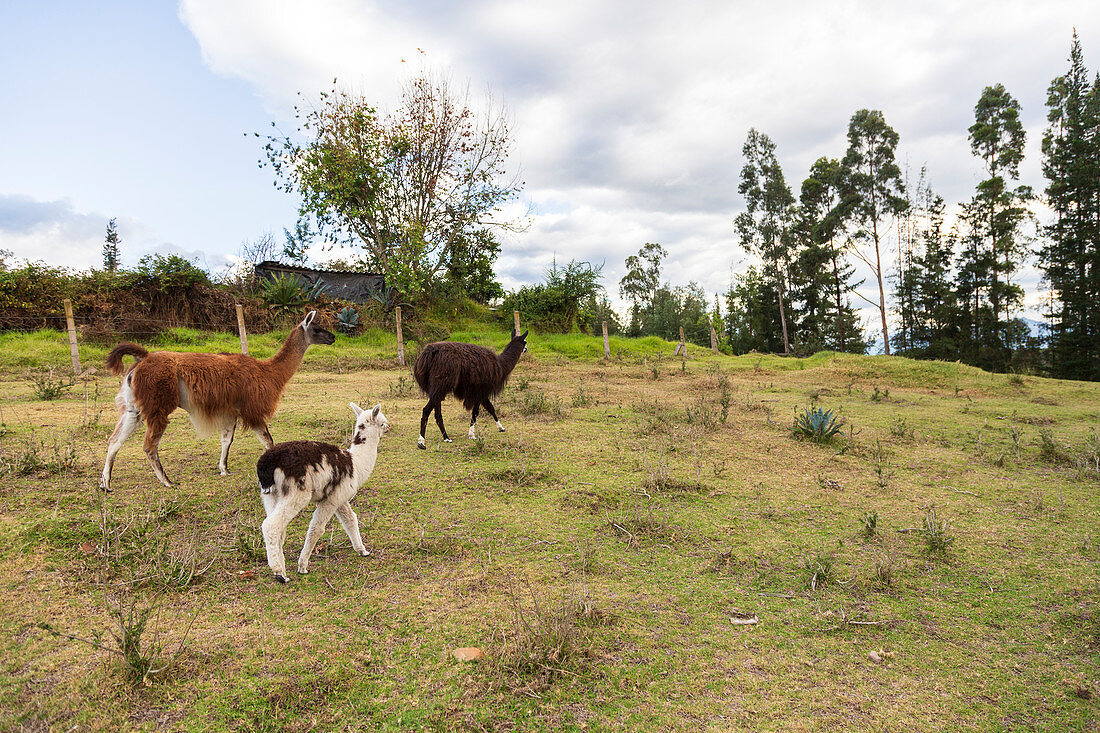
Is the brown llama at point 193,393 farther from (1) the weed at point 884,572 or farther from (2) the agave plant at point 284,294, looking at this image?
(2) the agave plant at point 284,294

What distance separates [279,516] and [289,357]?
309 centimetres

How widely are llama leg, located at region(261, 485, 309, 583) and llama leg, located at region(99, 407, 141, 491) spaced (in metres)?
2.38

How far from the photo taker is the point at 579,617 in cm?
266

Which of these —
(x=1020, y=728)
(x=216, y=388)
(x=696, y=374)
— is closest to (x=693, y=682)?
(x=1020, y=728)

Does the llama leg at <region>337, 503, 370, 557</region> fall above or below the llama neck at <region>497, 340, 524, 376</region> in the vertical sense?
below

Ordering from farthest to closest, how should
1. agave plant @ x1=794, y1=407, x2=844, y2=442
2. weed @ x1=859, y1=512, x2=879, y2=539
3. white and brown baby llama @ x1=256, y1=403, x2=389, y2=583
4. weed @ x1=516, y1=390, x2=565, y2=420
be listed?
weed @ x1=516, y1=390, x2=565, y2=420
agave plant @ x1=794, y1=407, x2=844, y2=442
weed @ x1=859, y1=512, x2=879, y2=539
white and brown baby llama @ x1=256, y1=403, x2=389, y2=583

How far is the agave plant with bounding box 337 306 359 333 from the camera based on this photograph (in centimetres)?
1753

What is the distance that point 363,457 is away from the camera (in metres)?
3.48

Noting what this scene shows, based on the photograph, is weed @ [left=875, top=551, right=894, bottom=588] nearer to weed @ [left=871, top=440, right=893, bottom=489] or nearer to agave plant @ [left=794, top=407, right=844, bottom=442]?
weed @ [left=871, top=440, right=893, bottom=489]

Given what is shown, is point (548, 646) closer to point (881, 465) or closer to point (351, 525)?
point (351, 525)

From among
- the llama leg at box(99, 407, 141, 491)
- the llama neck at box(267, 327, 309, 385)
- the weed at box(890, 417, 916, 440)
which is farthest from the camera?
the weed at box(890, 417, 916, 440)

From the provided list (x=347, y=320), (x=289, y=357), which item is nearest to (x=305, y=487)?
(x=289, y=357)

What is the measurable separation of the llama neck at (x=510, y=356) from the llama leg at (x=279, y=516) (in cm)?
450

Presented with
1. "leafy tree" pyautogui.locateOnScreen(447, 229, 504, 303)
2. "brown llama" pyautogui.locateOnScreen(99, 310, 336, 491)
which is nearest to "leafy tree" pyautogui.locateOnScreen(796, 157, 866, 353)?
"leafy tree" pyautogui.locateOnScreen(447, 229, 504, 303)
